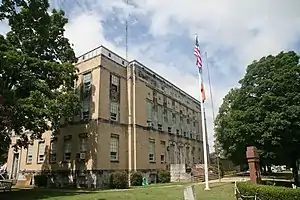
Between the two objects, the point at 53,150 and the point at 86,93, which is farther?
the point at 53,150

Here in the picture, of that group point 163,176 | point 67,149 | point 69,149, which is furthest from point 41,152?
point 163,176

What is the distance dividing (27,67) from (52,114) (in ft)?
14.9

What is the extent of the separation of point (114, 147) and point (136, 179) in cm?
374

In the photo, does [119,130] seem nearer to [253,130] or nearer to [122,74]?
[122,74]

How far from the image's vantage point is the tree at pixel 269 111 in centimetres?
2273

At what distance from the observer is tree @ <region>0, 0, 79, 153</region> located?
1938 centimetres

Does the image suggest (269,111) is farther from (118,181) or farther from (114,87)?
(114,87)

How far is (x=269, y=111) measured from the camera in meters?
23.5

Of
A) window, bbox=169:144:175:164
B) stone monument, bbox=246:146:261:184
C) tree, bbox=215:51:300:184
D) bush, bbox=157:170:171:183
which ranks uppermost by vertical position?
tree, bbox=215:51:300:184

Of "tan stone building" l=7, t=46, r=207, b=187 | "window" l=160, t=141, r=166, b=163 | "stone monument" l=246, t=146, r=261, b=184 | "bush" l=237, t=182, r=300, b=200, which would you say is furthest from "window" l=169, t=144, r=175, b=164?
"bush" l=237, t=182, r=300, b=200

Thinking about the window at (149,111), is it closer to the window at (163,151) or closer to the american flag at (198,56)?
the window at (163,151)

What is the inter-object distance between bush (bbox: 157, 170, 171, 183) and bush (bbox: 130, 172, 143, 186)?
3.84 metres

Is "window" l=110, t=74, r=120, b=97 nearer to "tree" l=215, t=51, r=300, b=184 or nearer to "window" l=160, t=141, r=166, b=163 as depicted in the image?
"window" l=160, t=141, r=166, b=163

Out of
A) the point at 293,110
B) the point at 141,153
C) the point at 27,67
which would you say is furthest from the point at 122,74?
the point at 293,110
